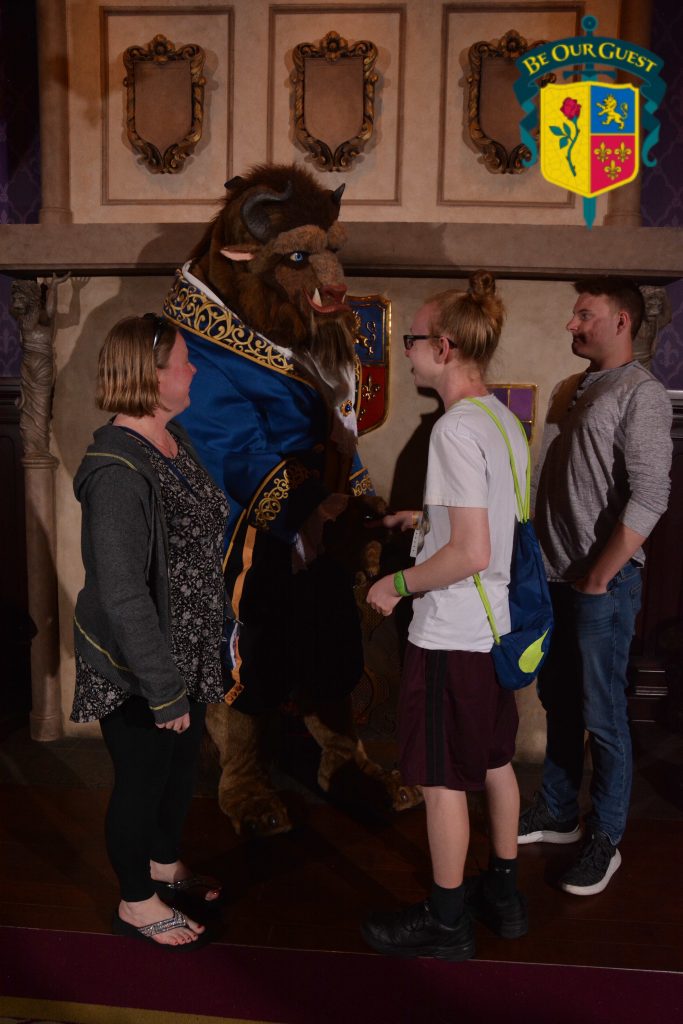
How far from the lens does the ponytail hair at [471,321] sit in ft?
6.51

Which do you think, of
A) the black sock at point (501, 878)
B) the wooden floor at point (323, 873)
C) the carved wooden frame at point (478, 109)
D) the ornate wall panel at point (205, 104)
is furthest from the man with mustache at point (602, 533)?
the ornate wall panel at point (205, 104)

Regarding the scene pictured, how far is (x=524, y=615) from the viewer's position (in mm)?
2088

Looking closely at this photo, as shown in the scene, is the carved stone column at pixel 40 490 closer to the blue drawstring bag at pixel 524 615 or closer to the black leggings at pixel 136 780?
the black leggings at pixel 136 780

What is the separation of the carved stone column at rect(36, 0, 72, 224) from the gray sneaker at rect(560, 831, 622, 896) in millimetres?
2979

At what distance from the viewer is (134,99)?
332 cm

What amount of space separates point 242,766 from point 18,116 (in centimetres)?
299

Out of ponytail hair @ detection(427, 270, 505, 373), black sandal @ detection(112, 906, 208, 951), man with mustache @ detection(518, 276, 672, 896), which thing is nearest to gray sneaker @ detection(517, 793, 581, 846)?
man with mustache @ detection(518, 276, 672, 896)

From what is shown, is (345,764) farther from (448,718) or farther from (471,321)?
(471,321)

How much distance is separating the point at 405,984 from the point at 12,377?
10.1 ft

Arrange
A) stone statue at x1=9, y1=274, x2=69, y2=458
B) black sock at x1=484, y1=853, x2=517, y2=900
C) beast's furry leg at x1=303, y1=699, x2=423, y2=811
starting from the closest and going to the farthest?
black sock at x1=484, y1=853, x2=517, y2=900, beast's furry leg at x1=303, y1=699, x2=423, y2=811, stone statue at x1=9, y1=274, x2=69, y2=458

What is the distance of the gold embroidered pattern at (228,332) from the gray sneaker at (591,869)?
1.68 meters

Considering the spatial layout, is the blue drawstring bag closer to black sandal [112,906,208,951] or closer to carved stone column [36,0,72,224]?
black sandal [112,906,208,951]

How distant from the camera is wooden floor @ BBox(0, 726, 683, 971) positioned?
2285mm

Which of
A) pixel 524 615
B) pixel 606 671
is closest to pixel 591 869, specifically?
pixel 606 671
